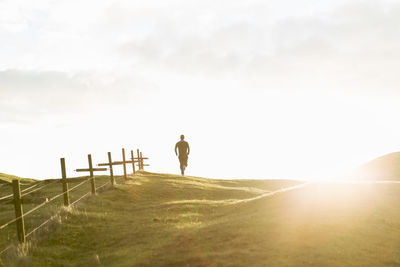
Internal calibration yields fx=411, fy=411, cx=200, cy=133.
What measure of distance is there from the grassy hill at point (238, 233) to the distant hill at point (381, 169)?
15.5m

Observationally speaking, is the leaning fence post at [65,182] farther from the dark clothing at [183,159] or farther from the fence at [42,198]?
the dark clothing at [183,159]

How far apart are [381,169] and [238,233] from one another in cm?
2344

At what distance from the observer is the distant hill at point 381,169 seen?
27.3 meters

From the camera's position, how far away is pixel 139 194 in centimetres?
1789

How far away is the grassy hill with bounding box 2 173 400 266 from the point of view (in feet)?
23.9

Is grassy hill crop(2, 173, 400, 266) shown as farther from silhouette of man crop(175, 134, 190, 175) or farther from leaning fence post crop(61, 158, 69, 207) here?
silhouette of man crop(175, 134, 190, 175)

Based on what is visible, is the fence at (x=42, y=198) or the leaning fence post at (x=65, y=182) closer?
the fence at (x=42, y=198)

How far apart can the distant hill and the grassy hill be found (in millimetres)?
15470

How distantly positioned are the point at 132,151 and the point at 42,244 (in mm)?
16328

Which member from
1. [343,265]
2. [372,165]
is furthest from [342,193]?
[372,165]

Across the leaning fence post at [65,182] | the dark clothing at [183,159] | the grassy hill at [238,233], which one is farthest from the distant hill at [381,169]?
A: the leaning fence post at [65,182]

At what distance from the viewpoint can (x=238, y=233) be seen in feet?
28.2

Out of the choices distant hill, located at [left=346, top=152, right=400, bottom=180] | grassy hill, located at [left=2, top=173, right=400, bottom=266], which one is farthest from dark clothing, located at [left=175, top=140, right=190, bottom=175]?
distant hill, located at [left=346, top=152, right=400, bottom=180]

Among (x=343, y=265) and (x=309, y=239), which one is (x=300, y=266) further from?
(x=309, y=239)
